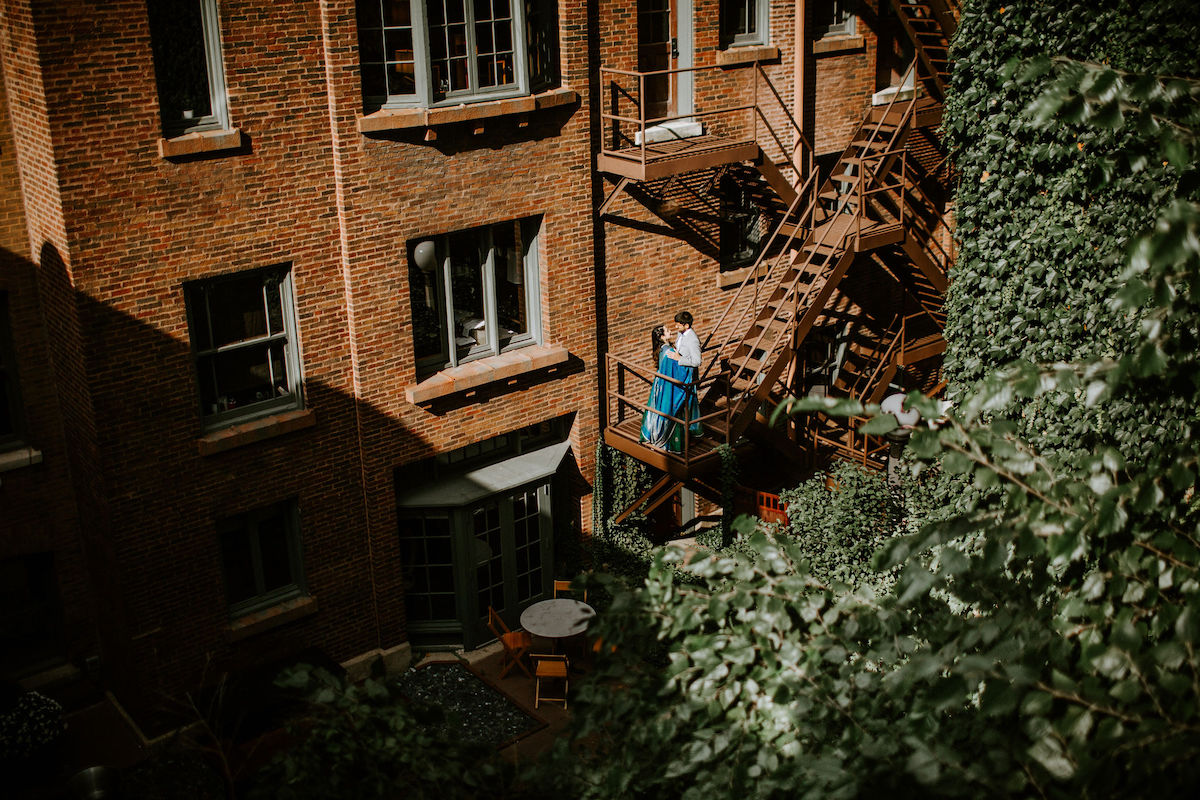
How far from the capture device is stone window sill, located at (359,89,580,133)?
41.1ft

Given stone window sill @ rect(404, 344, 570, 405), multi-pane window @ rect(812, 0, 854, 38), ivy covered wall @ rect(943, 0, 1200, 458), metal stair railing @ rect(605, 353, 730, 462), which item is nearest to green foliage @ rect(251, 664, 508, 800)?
ivy covered wall @ rect(943, 0, 1200, 458)

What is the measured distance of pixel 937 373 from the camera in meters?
20.7

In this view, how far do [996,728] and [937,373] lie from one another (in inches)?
662

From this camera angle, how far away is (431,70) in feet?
42.5

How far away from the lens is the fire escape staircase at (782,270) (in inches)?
595

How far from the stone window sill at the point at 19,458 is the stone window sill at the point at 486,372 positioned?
170 inches

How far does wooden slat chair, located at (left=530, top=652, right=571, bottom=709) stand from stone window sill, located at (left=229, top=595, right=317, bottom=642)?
3005 mm

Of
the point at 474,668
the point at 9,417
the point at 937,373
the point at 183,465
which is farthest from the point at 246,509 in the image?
the point at 937,373

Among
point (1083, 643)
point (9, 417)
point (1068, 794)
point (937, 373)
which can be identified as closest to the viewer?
point (1068, 794)

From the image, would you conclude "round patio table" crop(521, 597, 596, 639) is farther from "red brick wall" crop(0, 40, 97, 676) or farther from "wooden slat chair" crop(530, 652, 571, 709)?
"red brick wall" crop(0, 40, 97, 676)

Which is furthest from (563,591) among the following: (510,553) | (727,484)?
(727,484)

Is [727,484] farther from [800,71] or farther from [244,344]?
[244,344]

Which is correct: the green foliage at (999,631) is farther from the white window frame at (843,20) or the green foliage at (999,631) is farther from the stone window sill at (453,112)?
the white window frame at (843,20)

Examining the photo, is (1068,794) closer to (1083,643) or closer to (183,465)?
(1083,643)
